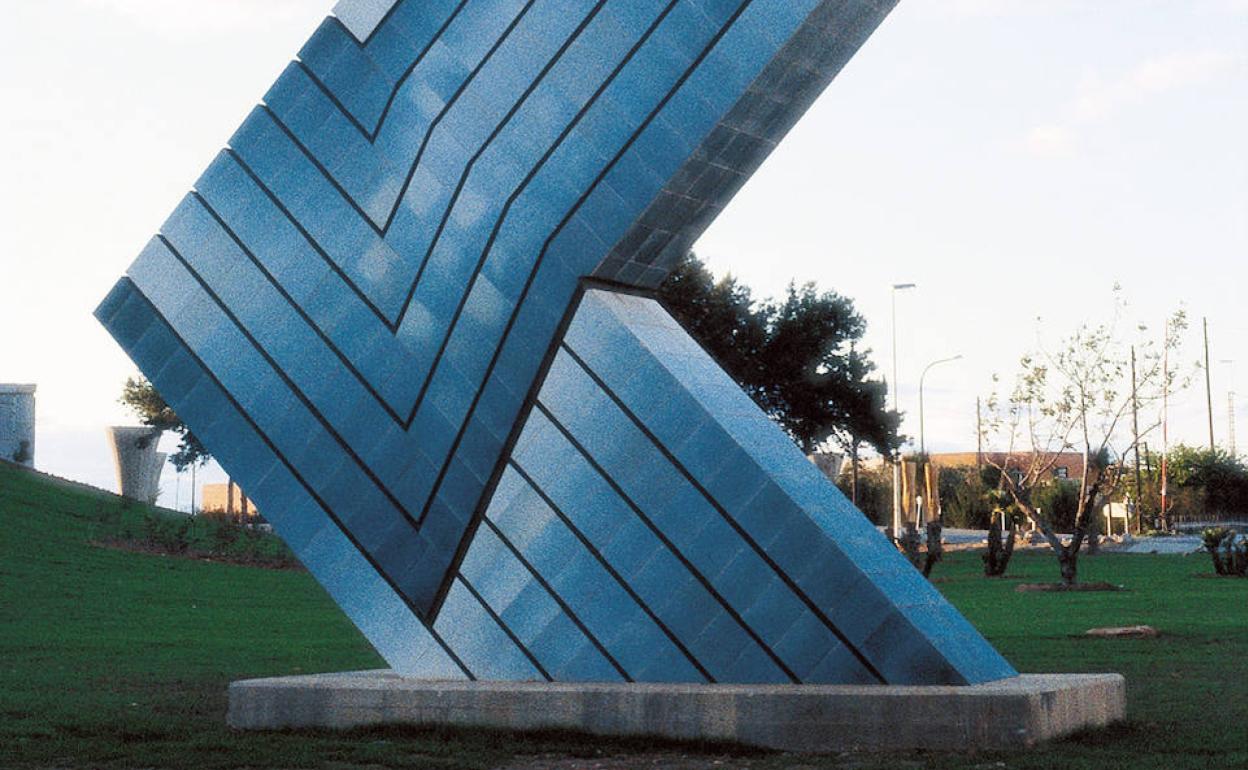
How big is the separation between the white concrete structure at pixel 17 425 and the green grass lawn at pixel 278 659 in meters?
10.6

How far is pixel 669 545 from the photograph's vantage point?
13.4 meters

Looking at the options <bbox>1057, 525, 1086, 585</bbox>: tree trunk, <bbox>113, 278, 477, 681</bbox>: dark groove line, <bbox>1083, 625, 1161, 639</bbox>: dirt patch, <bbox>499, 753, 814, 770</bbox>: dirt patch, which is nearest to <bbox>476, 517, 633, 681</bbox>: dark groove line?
<bbox>113, 278, 477, 681</bbox>: dark groove line

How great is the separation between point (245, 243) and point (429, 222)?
67.6 inches

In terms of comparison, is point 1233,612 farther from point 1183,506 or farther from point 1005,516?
point 1183,506

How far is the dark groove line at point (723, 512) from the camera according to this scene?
42.2 feet

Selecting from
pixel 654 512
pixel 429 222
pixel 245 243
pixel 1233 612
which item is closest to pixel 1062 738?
pixel 654 512

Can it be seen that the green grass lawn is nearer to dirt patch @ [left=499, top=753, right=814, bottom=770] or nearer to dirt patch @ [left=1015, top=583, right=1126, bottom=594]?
dirt patch @ [left=499, top=753, right=814, bottom=770]

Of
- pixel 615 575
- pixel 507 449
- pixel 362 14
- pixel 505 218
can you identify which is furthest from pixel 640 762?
pixel 362 14

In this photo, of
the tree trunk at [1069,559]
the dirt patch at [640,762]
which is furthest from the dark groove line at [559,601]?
the tree trunk at [1069,559]

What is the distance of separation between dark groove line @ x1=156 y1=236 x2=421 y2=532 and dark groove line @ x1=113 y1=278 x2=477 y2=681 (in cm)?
44

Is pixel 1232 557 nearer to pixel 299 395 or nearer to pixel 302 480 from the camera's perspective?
pixel 302 480

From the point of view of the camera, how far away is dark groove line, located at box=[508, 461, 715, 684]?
1330cm

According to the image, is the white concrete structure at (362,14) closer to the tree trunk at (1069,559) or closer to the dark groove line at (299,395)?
the dark groove line at (299,395)

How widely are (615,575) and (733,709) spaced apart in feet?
5.57
